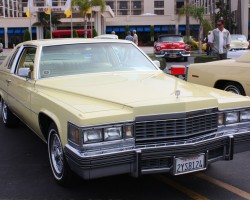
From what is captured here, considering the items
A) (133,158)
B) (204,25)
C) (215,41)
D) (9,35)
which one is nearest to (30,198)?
(133,158)

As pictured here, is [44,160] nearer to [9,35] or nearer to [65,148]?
[65,148]

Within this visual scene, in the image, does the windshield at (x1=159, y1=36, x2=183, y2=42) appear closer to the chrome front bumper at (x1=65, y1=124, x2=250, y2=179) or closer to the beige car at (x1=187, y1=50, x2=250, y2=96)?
the beige car at (x1=187, y1=50, x2=250, y2=96)

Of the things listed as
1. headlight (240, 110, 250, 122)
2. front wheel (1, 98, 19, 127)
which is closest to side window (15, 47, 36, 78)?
front wheel (1, 98, 19, 127)

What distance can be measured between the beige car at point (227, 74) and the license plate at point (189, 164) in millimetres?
3581

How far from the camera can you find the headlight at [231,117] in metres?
4.22

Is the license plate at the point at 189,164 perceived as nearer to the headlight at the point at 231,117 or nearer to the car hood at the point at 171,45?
the headlight at the point at 231,117

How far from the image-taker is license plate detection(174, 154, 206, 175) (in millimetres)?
3785

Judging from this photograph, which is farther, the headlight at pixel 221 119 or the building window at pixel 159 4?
the building window at pixel 159 4

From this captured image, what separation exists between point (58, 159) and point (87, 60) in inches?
61.1

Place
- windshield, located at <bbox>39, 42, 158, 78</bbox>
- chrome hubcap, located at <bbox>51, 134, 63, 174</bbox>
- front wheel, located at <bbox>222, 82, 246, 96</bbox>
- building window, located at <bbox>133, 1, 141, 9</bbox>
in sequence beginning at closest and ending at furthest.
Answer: chrome hubcap, located at <bbox>51, 134, 63, 174</bbox> < windshield, located at <bbox>39, 42, 158, 78</bbox> < front wheel, located at <bbox>222, 82, 246, 96</bbox> < building window, located at <bbox>133, 1, 141, 9</bbox>

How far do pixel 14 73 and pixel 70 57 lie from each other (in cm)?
138

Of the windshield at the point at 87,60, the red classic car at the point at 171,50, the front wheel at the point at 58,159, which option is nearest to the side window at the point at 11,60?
the windshield at the point at 87,60

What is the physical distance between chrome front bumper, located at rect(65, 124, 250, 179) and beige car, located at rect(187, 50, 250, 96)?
341cm

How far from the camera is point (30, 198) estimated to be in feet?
13.6
